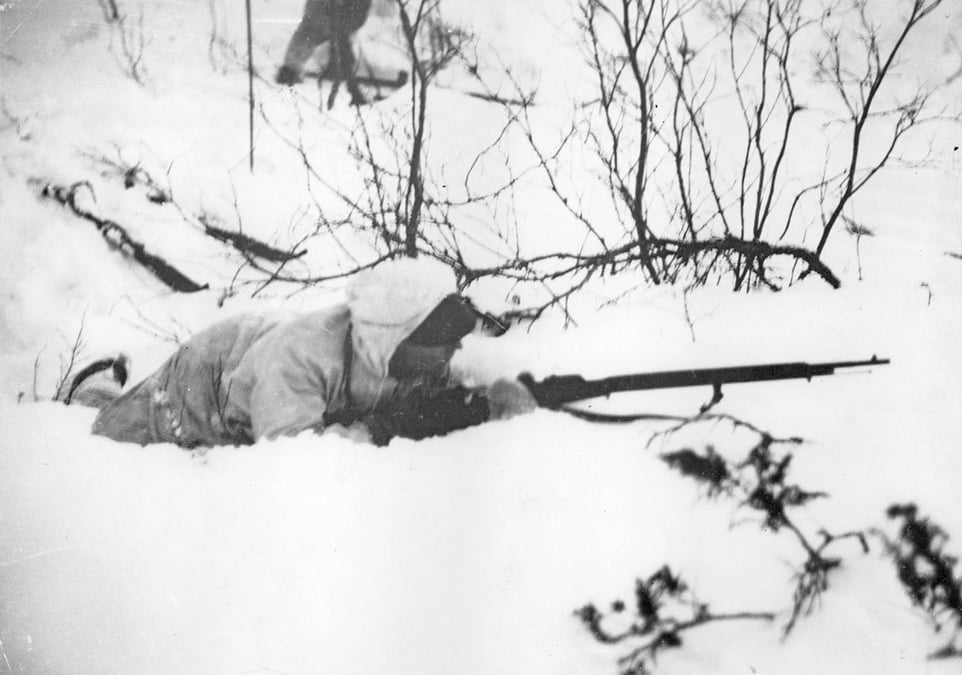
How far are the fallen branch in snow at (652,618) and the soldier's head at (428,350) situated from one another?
54cm

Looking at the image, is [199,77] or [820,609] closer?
[820,609]

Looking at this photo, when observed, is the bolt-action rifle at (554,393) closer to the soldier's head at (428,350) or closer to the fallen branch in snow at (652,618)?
the soldier's head at (428,350)

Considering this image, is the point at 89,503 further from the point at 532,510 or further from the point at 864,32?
the point at 864,32

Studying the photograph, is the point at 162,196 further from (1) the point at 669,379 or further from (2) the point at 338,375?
(1) the point at 669,379

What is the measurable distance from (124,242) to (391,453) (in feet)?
2.32

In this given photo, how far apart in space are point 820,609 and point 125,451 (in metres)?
1.39

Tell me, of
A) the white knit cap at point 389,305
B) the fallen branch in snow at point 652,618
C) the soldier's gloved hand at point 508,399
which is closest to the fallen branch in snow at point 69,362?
A: the white knit cap at point 389,305

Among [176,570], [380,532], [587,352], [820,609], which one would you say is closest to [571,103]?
[587,352]

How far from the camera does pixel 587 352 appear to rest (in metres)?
1.31

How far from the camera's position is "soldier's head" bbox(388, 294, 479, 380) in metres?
1.31

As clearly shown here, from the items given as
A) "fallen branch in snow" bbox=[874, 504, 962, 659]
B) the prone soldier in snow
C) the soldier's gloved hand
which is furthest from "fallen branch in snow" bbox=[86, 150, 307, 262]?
"fallen branch in snow" bbox=[874, 504, 962, 659]

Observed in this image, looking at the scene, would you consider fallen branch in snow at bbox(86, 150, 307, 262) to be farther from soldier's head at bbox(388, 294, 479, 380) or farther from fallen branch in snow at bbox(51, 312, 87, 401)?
soldier's head at bbox(388, 294, 479, 380)

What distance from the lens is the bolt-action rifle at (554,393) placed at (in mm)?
1270

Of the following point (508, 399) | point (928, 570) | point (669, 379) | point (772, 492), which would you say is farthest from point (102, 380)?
point (928, 570)
